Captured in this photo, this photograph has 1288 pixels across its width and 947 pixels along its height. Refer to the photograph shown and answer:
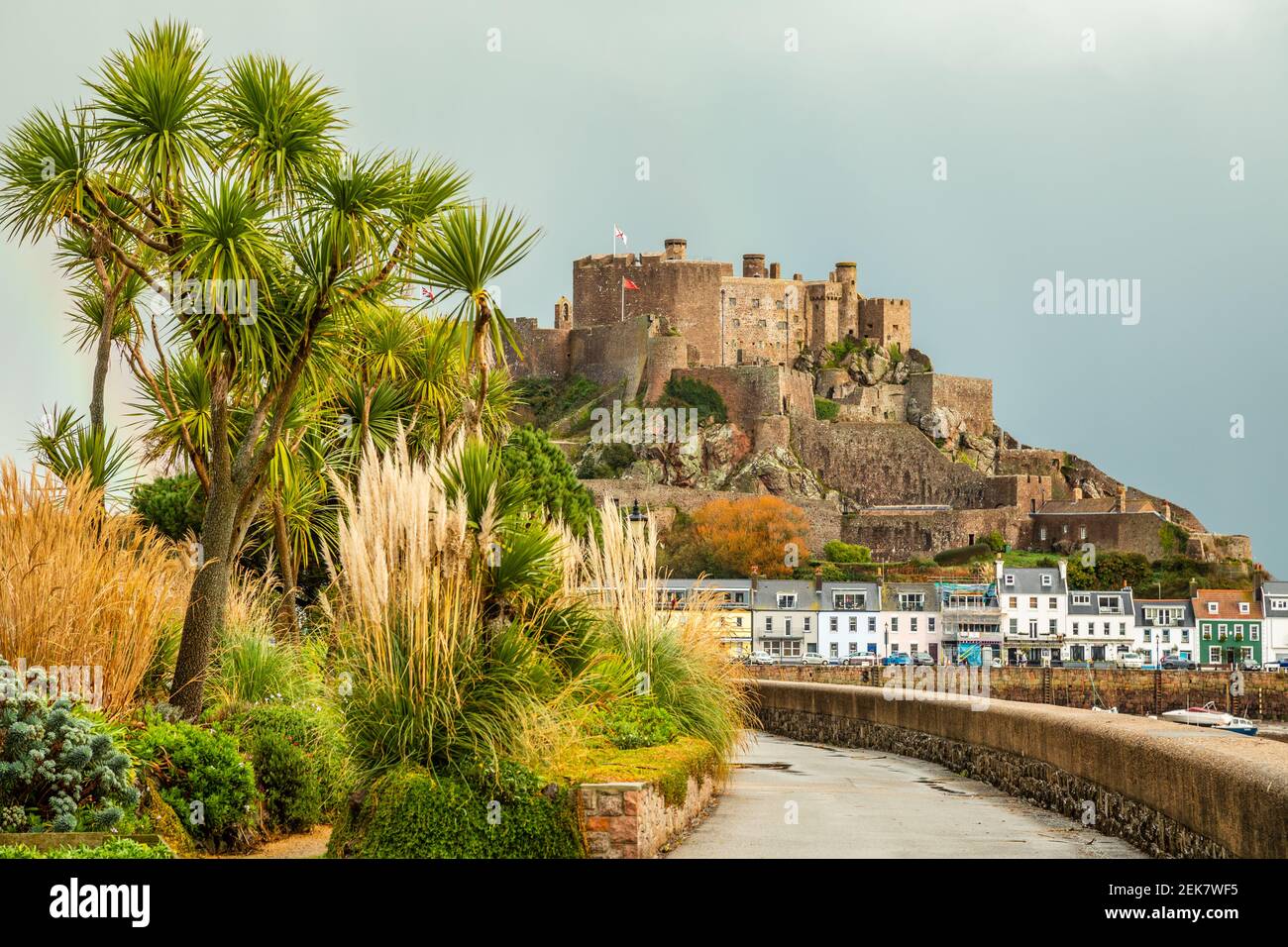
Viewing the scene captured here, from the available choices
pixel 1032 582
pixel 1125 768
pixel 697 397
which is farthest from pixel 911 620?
pixel 1125 768

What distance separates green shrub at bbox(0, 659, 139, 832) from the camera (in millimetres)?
6645

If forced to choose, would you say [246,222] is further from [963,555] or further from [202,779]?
[963,555]

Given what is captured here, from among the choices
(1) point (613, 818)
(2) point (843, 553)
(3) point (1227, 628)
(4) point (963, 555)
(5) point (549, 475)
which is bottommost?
(3) point (1227, 628)

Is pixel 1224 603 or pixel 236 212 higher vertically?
pixel 236 212

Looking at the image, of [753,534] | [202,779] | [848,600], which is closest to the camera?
[202,779]

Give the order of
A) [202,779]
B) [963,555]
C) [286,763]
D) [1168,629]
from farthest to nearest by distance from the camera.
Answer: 1. [963,555]
2. [1168,629]
3. [286,763]
4. [202,779]

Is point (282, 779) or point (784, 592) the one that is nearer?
point (282, 779)

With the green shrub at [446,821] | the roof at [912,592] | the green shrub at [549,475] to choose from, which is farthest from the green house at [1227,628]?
the green shrub at [446,821]

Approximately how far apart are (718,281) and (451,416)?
8395 centimetres

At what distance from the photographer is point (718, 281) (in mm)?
99312

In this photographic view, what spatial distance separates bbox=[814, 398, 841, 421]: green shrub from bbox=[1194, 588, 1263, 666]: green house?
81.7 ft

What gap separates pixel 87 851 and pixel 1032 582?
76064mm

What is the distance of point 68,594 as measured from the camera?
7574 mm
